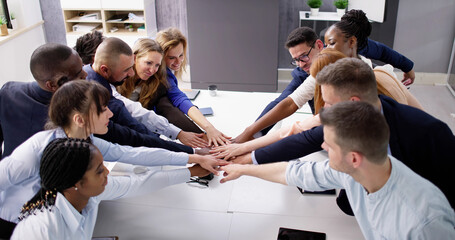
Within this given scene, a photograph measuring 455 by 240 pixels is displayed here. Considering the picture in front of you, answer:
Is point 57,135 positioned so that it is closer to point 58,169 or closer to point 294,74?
point 58,169

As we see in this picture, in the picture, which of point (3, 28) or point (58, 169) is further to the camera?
point (3, 28)

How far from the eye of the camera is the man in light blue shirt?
3.94 ft

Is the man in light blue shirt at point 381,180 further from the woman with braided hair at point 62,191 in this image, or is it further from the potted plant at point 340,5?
the potted plant at point 340,5

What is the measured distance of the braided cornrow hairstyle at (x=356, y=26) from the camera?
7.66 feet

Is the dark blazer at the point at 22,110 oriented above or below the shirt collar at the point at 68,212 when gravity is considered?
above

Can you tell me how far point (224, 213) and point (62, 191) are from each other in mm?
685

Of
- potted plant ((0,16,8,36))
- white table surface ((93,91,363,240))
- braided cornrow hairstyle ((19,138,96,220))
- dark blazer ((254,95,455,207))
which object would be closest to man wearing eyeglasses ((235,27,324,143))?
white table surface ((93,91,363,240))

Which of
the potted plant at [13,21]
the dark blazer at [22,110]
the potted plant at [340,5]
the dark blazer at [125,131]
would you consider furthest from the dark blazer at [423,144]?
the potted plant at [13,21]

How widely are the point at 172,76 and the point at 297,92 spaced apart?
2.73 feet

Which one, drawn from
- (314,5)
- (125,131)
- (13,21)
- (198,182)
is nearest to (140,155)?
(125,131)

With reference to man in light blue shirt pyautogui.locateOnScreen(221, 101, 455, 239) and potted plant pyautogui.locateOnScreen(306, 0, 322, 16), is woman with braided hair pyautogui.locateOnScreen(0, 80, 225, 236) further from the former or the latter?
potted plant pyautogui.locateOnScreen(306, 0, 322, 16)

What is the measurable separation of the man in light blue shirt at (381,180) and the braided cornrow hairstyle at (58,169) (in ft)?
2.65

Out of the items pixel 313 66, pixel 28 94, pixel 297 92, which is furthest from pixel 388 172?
pixel 28 94

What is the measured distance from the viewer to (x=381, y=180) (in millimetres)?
1295
